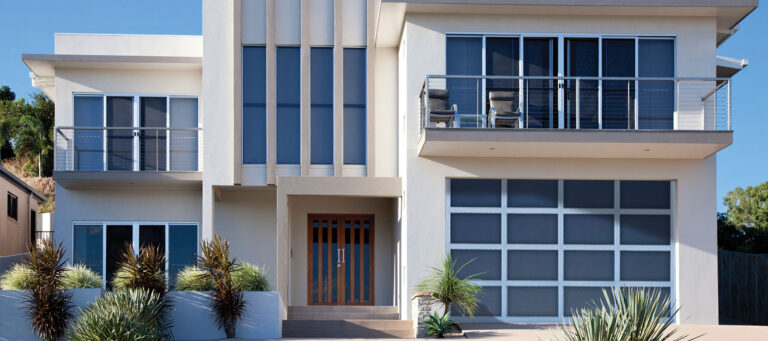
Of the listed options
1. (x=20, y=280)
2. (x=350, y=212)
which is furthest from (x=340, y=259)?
(x=20, y=280)

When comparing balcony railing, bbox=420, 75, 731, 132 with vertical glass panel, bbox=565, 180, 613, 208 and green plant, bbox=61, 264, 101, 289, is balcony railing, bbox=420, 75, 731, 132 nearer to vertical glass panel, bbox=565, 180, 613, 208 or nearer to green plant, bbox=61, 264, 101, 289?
vertical glass panel, bbox=565, 180, 613, 208

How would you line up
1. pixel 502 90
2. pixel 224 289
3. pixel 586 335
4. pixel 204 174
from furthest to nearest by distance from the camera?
pixel 204 174 → pixel 502 90 → pixel 224 289 → pixel 586 335

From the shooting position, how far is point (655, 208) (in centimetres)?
1570

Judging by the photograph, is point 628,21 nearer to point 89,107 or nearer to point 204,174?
point 204,174

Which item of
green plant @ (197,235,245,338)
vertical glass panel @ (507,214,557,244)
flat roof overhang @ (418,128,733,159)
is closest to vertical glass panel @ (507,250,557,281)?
vertical glass panel @ (507,214,557,244)

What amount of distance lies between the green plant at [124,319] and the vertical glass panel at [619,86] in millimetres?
9197

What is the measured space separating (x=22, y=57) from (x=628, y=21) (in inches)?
545

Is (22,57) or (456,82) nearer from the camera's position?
(456,82)

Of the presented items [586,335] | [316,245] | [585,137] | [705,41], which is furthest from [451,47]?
[586,335]

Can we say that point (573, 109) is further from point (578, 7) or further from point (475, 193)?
point (475, 193)

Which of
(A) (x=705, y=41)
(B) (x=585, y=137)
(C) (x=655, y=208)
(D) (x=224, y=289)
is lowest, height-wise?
(D) (x=224, y=289)

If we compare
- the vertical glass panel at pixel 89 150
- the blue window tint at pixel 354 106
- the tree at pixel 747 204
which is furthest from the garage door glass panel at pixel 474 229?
the tree at pixel 747 204

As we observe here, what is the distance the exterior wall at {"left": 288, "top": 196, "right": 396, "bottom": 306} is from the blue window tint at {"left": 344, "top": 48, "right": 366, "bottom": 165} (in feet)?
5.31

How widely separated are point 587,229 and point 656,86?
314 centimetres
